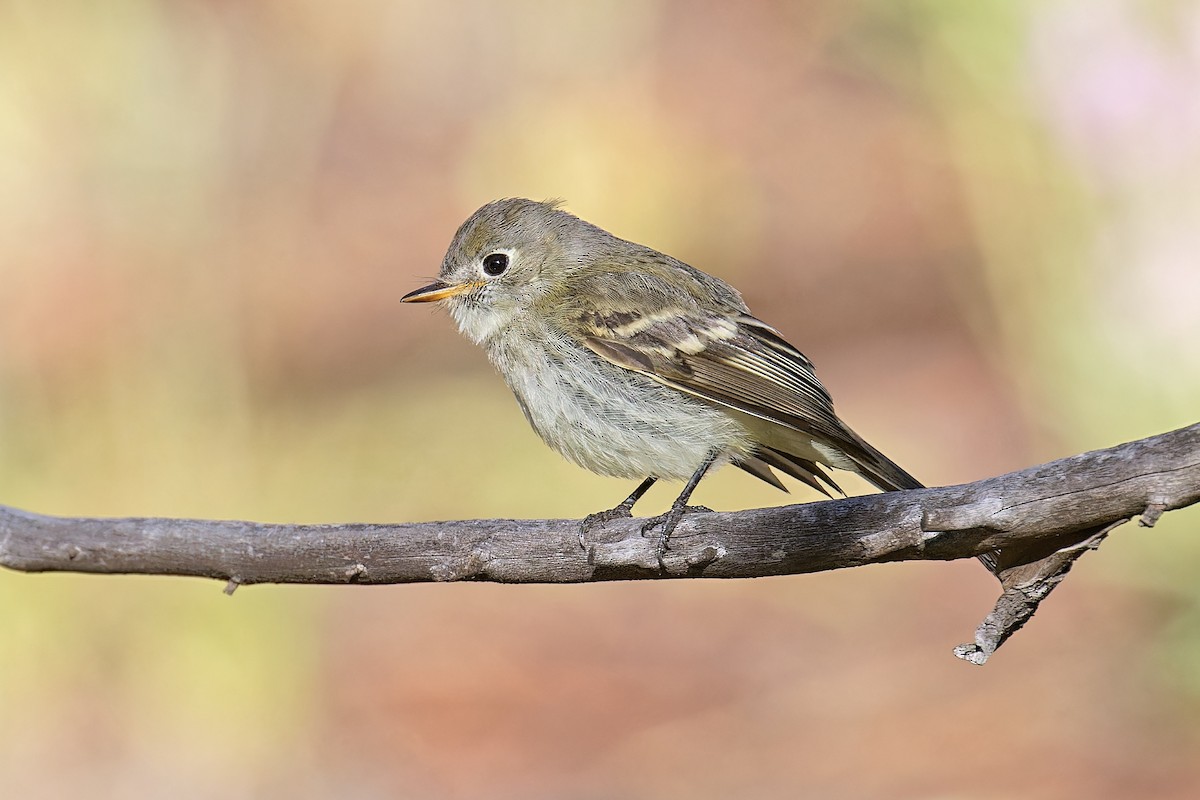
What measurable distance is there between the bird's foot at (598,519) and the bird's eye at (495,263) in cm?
78

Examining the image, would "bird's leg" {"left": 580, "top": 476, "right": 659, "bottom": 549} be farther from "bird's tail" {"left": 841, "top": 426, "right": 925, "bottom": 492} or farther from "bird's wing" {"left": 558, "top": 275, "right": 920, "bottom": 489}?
"bird's tail" {"left": 841, "top": 426, "right": 925, "bottom": 492}

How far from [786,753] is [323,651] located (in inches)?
80.0

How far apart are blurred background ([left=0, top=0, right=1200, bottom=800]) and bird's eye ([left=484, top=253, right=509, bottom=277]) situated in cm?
207

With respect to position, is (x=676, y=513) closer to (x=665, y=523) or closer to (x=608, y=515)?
(x=665, y=523)

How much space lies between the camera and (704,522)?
2.67 metres

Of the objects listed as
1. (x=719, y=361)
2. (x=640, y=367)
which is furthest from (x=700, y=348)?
(x=640, y=367)

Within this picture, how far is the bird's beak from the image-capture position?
3.52 m

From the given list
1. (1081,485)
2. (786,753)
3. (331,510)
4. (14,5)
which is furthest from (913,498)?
(14,5)

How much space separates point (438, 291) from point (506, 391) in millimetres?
3000

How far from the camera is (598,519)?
2920 millimetres

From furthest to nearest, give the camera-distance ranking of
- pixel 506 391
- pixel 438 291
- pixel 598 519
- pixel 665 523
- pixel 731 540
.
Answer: pixel 506 391, pixel 438 291, pixel 598 519, pixel 665 523, pixel 731 540

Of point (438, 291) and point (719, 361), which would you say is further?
point (438, 291)

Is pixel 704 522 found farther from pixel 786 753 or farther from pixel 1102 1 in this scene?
pixel 1102 1

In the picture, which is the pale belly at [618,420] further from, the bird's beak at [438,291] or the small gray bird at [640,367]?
the bird's beak at [438,291]
